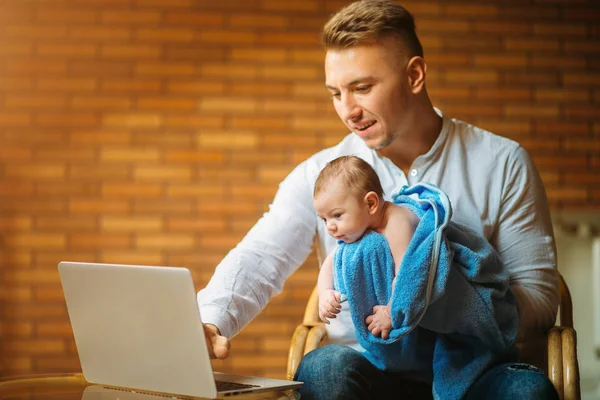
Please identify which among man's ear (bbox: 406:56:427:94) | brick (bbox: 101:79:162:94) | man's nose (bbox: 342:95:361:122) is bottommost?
man's nose (bbox: 342:95:361:122)

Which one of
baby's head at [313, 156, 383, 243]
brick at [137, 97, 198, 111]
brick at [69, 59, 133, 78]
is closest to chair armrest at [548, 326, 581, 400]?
baby's head at [313, 156, 383, 243]

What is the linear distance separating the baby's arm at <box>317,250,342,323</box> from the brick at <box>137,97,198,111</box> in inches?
95.1

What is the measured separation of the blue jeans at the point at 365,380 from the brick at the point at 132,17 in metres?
2.68

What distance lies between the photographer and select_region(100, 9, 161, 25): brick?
381cm

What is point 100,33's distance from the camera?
3.82 meters

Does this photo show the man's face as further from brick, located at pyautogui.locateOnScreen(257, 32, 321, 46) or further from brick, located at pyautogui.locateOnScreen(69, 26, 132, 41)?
brick, located at pyautogui.locateOnScreen(69, 26, 132, 41)

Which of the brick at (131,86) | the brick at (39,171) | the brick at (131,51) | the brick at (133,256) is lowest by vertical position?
the brick at (133,256)

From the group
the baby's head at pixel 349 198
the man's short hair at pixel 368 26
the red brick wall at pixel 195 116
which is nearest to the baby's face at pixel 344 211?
the baby's head at pixel 349 198

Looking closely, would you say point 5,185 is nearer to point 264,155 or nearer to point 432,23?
point 264,155

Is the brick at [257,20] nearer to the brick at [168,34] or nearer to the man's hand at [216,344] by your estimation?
the brick at [168,34]

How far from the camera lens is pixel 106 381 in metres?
1.38

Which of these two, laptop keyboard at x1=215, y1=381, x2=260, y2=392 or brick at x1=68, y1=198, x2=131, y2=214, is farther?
brick at x1=68, y1=198, x2=131, y2=214

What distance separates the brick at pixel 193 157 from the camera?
12.5 ft

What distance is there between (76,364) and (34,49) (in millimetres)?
1581
